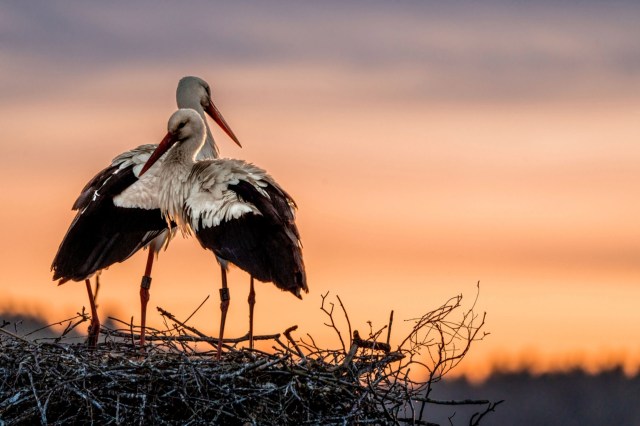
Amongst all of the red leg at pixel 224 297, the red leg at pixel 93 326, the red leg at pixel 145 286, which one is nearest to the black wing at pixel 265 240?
the red leg at pixel 224 297

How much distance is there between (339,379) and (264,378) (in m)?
0.40

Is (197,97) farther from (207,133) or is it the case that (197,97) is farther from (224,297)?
(224,297)

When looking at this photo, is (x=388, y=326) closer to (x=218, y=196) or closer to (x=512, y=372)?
(x=218, y=196)

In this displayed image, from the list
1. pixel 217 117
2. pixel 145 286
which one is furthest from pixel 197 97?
pixel 145 286

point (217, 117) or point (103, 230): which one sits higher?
point (217, 117)

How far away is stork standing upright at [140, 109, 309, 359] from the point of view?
444 inches

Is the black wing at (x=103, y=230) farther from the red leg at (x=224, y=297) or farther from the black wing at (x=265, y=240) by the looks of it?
the black wing at (x=265, y=240)

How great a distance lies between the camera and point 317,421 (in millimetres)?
9641

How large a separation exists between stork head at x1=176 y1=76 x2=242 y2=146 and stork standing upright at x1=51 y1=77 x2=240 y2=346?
1.07 metres

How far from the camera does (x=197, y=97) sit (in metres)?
13.8

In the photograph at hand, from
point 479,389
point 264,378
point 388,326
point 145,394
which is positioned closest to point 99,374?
point 145,394

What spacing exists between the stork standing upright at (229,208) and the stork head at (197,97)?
1444mm

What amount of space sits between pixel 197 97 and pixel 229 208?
7.93ft

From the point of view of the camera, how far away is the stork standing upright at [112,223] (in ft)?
39.4
